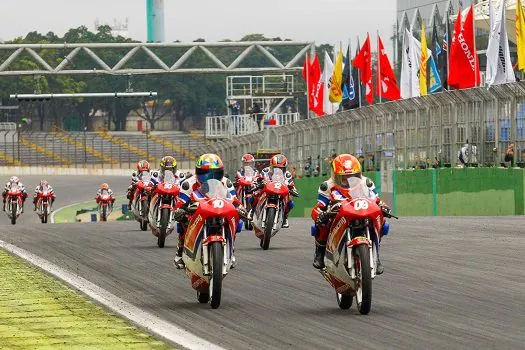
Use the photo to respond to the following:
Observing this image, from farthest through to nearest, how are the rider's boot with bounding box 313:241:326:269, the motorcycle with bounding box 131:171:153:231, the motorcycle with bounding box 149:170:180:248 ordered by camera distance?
the motorcycle with bounding box 131:171:153:231
the motorcycle with bounding box 149:170:180:248
the rider's boot with bounding box 313:241:326:269

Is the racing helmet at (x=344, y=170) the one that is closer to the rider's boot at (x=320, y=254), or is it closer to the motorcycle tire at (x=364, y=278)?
the motorcycle tire at (x=364, y=278)

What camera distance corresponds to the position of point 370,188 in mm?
13781

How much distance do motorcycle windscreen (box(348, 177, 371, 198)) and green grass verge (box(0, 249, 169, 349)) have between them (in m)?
2.33

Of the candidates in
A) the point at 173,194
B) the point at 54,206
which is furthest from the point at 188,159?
the point at 173,194

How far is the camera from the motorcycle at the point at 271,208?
24.3 metres

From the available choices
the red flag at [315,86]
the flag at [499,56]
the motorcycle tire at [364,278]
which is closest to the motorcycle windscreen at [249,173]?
the flag at [499,56]

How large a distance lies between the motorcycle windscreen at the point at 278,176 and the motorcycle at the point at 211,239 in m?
9.98

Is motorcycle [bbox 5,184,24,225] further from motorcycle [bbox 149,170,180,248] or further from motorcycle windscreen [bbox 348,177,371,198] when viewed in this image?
motorcycle windscreen [bbox 348,177,371,198]

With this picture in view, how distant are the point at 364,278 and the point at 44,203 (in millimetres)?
36736

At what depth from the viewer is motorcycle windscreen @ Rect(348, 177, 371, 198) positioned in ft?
44.7

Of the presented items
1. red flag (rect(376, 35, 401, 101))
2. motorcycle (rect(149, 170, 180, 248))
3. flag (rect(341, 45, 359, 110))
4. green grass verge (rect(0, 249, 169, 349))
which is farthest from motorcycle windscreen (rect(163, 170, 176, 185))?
flag (rect(341, 45, 359, 110))

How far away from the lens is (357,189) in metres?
13.6

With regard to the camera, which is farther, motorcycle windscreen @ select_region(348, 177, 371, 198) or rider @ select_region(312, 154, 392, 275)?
rider @ select_region(312, 154, 392, 275)

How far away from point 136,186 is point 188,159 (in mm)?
90804
